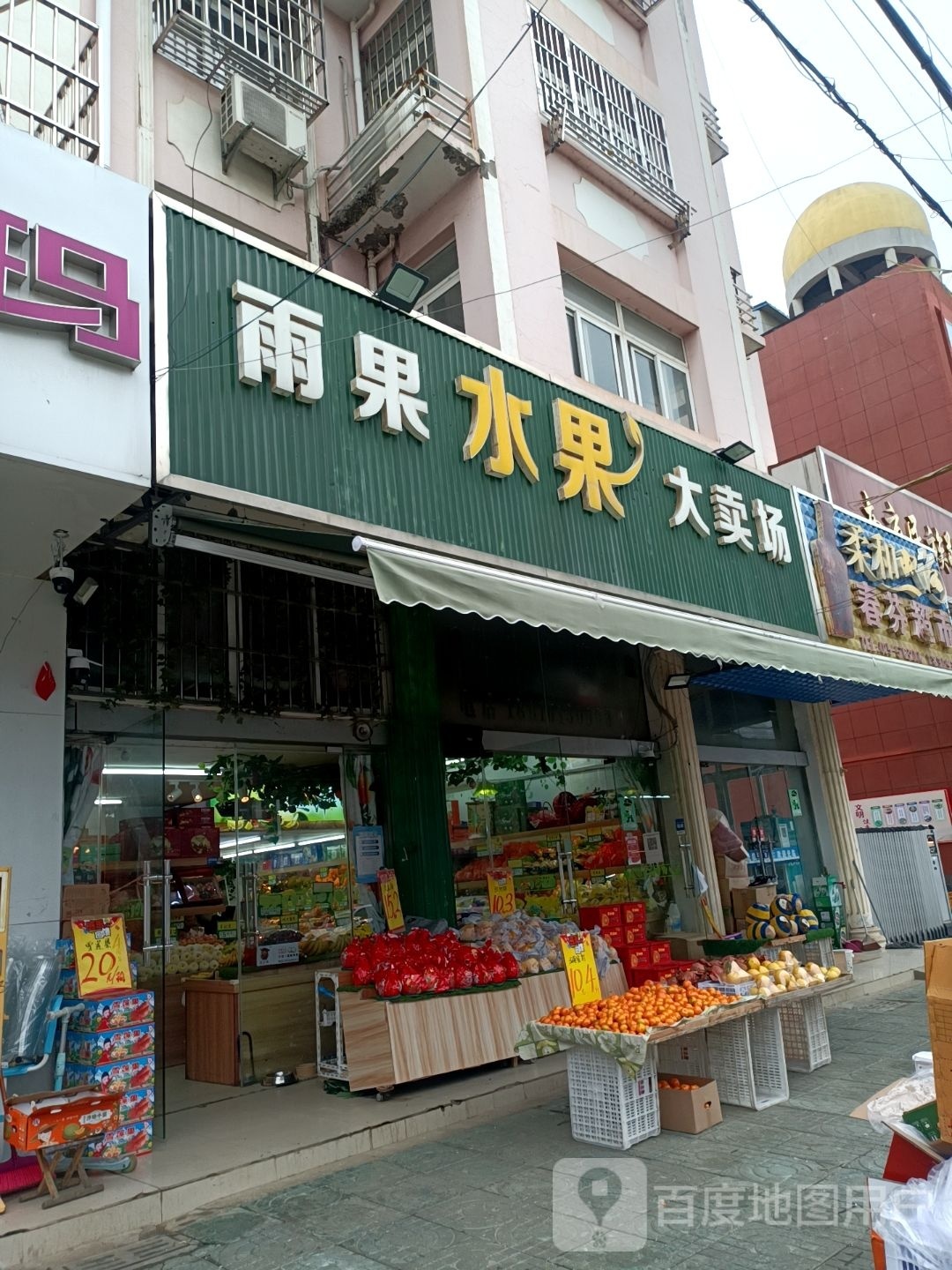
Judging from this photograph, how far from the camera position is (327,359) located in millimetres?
6422

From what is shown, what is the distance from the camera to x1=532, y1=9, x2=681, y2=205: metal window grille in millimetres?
11453

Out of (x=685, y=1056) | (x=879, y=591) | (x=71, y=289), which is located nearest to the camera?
(x=71, y=289)

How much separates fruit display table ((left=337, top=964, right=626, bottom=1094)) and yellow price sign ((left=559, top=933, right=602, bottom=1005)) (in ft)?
2.91

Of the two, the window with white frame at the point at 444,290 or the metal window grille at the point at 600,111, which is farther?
the metal window grille at the point at 600,111

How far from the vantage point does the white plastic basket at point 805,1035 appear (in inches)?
283

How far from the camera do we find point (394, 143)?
927cm

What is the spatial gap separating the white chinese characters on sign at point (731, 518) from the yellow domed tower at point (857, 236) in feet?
70.8

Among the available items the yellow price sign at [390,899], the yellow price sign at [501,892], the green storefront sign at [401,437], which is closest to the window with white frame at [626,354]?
the green storefront sign at [401,437]

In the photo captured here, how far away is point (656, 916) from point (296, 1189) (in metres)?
7.19

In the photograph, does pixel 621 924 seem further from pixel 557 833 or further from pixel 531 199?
pixel 531 199

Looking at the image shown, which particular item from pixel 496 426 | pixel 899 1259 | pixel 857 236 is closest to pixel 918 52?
pixel 496 426

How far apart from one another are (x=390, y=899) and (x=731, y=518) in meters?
5.69

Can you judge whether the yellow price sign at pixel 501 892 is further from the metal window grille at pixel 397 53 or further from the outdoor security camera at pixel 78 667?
the metal window grille at pixel 397 53

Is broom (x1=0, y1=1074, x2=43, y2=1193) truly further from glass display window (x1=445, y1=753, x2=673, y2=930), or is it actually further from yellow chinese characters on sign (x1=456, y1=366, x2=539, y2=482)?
yellow chinese characters on sign (x1=456, y1=366, x2=539, y2=482)
